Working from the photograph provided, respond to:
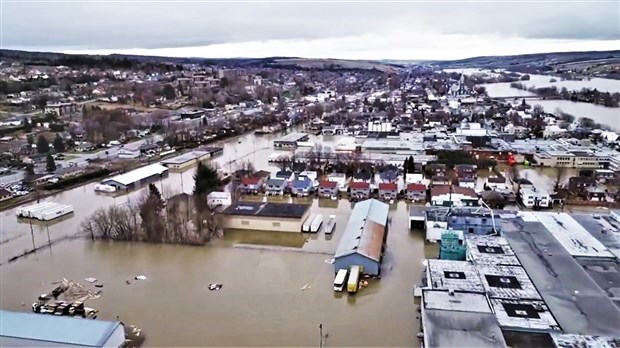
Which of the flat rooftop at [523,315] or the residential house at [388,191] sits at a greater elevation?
A: the flat rooftop at [523,315]

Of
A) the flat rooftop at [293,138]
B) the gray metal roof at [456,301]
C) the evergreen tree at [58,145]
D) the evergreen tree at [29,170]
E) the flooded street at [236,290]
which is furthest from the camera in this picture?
the flat rooftop at [293,138]

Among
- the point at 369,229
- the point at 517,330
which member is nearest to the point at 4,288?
the point at 369,229

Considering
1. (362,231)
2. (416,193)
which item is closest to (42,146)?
(416,193)

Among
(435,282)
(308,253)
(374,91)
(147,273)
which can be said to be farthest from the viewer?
(374,91)

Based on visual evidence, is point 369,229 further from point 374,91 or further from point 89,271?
point 374,91

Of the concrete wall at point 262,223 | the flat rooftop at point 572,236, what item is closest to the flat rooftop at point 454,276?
the flat rooftop at point 572,236

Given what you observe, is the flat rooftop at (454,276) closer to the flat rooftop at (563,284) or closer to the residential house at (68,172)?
the flat rooftop at (563,284)

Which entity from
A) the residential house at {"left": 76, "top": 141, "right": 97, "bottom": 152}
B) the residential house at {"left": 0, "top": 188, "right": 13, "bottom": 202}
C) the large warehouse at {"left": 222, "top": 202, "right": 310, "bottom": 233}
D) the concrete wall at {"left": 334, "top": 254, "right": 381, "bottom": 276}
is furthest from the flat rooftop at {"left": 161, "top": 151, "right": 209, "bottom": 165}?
the concrete wall at {"left": 334, "top": 254, "right": 381, "bottom": 276}

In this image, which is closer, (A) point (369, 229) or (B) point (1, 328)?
(B) point (1, 328)
